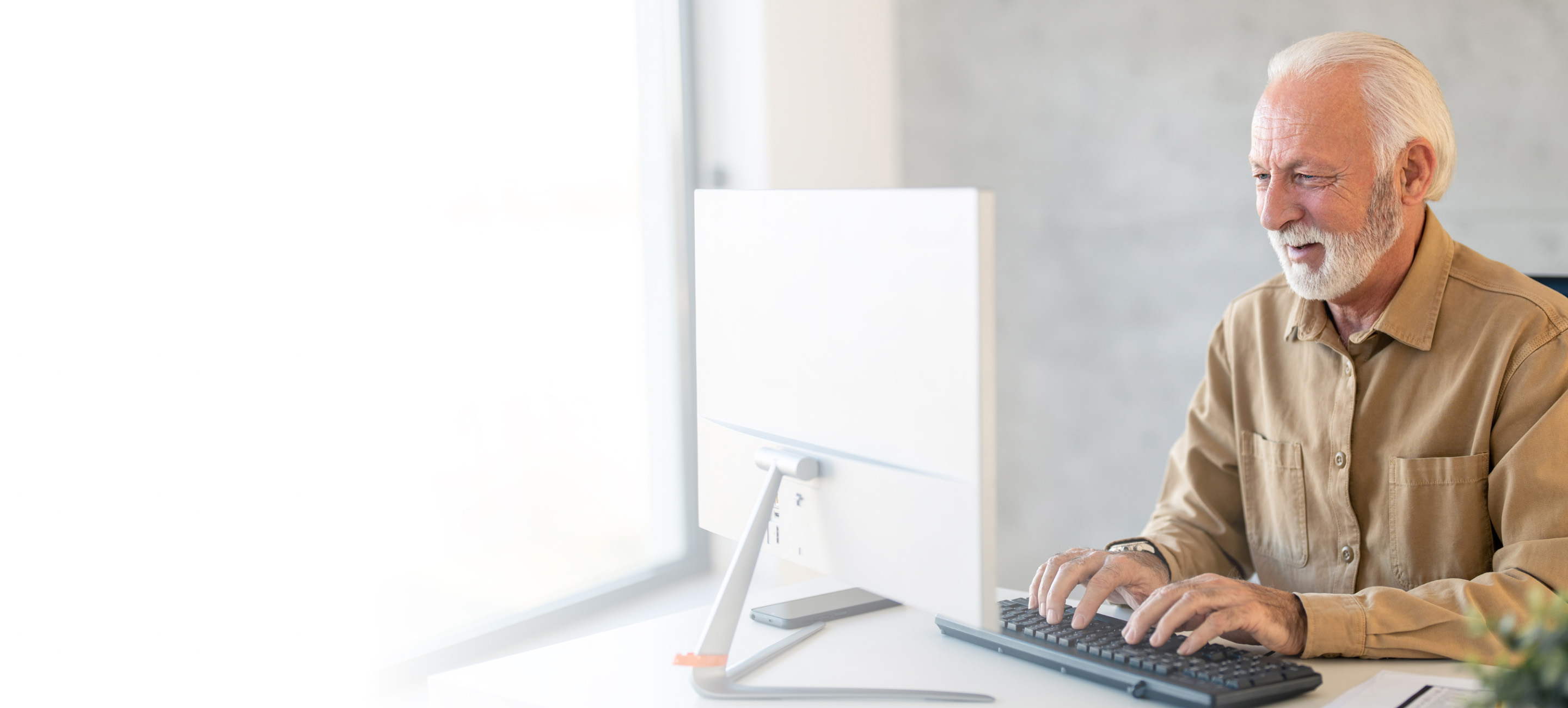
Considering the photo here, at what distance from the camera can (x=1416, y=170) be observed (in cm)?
159

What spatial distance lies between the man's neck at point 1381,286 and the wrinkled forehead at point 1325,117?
14 centimetres

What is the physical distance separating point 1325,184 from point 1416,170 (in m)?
0.13

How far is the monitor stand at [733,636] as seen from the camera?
1.21 meters

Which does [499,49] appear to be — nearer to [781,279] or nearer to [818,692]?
[781,279]

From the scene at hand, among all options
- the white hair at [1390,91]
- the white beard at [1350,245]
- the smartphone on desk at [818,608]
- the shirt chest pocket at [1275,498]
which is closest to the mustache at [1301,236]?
the white beard at [1350,245]

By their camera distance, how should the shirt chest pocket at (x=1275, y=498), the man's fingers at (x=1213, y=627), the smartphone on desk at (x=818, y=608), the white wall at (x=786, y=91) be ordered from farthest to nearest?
the white wall at (x=786, y=91), the shirt chest pocket at (x=1275, y=498), the smartphone on desk at (x=818, y=608), the man's fingers at (x=1213, y=627)

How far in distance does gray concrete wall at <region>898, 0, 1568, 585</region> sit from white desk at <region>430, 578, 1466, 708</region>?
57.4 inches

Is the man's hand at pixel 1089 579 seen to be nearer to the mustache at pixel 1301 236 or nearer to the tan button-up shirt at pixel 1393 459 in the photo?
the tan button-up shirt at pixel 1393 459

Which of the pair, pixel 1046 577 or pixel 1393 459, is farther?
pixel 1393 459

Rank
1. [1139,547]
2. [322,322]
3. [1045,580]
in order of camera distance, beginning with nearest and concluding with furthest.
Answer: [1045,580]
[1139,547]
[322,322]

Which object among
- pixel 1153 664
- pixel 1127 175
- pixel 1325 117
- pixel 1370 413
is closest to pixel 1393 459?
pixel 1370 413

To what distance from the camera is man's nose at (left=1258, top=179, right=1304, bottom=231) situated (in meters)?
1.61

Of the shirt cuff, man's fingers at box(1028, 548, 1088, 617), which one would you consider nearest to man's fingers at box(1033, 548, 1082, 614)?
man's fingers at box(1028, 548, 1088, 617)

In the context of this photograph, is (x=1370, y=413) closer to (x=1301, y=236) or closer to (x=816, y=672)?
(x=1301, y=236)
